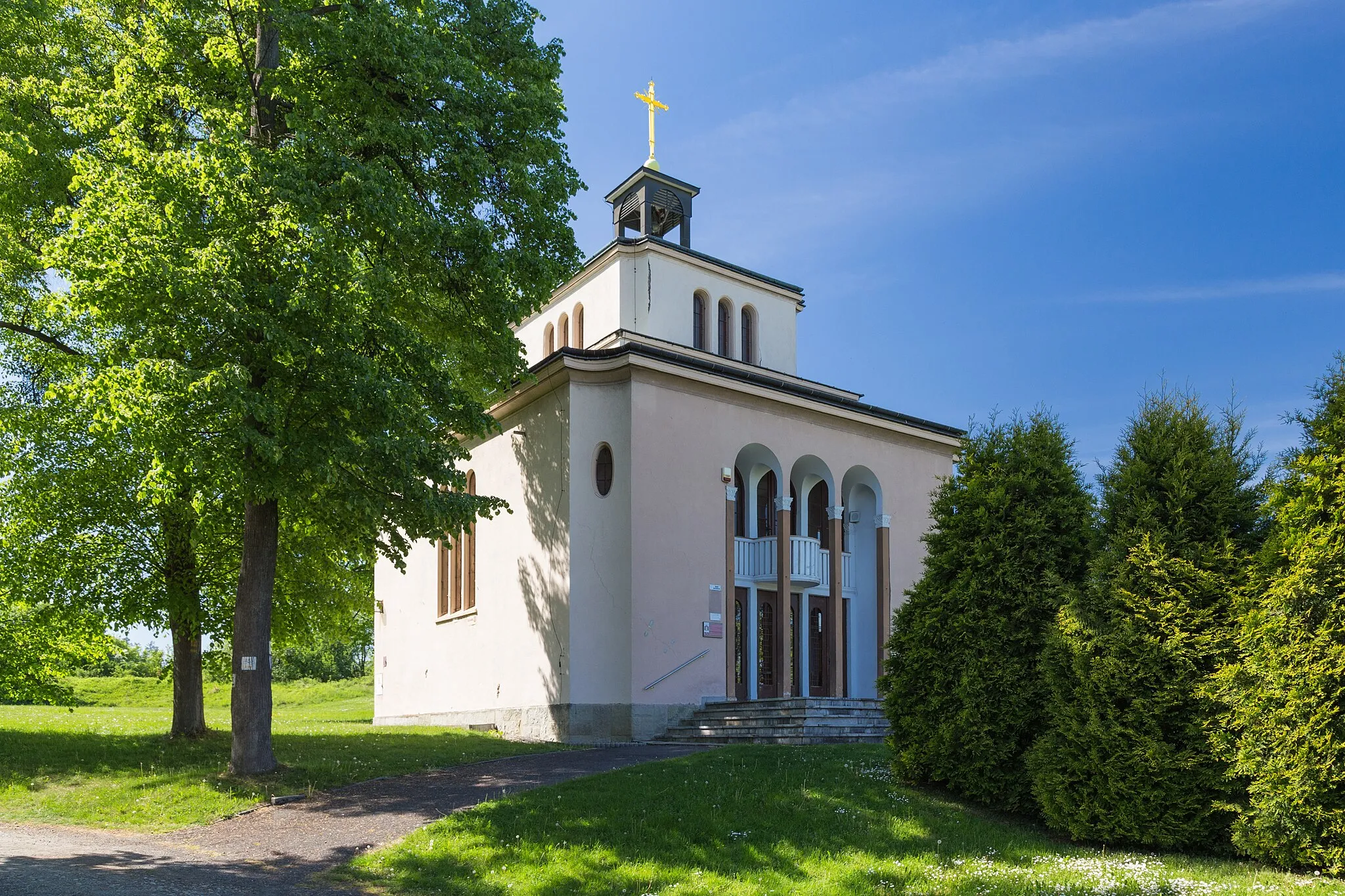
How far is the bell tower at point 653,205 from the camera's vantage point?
1062 inches

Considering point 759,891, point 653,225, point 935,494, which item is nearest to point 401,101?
point 935,494

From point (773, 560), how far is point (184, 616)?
11.6 m

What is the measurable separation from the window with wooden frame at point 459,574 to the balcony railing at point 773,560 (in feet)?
20.3

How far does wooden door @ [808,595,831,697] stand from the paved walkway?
9209mm

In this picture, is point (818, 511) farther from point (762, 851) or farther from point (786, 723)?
point (762, 851)

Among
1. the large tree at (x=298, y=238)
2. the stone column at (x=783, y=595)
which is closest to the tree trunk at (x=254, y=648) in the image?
the large tree at (x=298, y=238)

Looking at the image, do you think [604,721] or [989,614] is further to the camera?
[604,721]

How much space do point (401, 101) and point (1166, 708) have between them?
12501 mm

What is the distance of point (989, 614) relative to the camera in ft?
35.9

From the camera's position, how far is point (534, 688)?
65.3 feet

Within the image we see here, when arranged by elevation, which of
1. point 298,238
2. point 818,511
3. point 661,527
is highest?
point 298,238

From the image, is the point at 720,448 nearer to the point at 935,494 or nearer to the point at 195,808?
the point at 935,494

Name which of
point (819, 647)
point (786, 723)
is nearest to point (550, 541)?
point (786, 723)

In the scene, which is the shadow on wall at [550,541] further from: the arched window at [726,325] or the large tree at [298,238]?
the arched window at [726,325]
